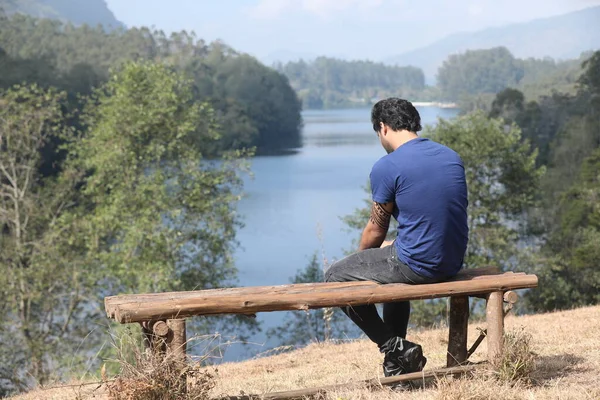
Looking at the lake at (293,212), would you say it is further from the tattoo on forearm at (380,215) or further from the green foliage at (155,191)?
the tattoo on forearm at (380,215)

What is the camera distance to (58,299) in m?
23.1

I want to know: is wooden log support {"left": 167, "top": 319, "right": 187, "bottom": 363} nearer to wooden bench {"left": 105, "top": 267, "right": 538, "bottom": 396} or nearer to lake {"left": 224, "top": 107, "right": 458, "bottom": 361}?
wooden bench {"left": 105, "top": 267, "right": 538, "bottom": 396}

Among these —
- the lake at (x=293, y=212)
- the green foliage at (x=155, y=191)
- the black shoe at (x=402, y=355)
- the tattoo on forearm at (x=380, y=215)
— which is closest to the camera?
the tattoo on forearm at (x=380, y=215)

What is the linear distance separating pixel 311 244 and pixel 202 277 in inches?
851

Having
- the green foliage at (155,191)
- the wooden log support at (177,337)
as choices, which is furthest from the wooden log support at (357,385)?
the green foliage at (155,191)

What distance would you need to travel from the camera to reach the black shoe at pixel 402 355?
500 centimetres

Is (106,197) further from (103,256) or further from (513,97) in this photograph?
(513,97)

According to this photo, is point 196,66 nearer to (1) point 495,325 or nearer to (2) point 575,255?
(2) point 575,255

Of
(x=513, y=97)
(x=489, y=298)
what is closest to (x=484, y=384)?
(x=489, y=298)

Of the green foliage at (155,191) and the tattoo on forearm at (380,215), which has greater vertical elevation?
the tattoo on forearm at (380,215)

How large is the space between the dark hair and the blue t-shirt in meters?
0.12

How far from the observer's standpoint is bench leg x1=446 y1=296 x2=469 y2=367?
528 centimetres

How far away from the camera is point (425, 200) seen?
4.73 meters

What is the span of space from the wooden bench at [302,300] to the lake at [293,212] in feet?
51.9
